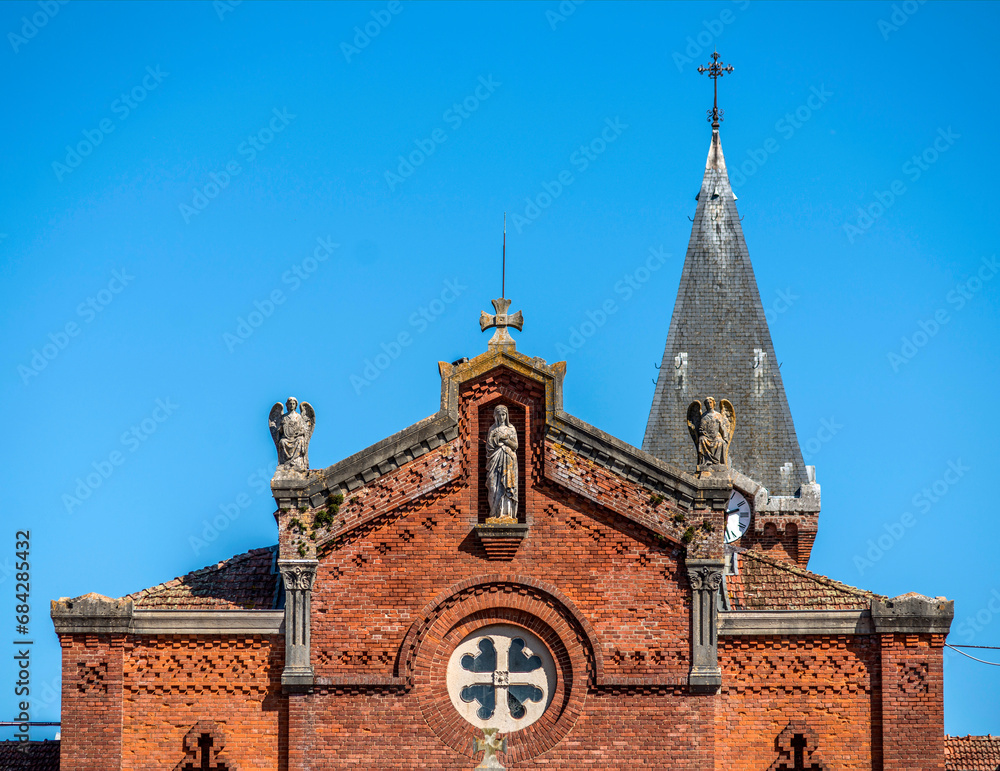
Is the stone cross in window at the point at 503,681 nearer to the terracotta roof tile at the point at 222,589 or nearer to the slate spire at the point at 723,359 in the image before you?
the terracotta roof tile at the point at 222,589

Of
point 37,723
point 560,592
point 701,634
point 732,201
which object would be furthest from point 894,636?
point 732,201

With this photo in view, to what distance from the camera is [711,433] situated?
3759 cm

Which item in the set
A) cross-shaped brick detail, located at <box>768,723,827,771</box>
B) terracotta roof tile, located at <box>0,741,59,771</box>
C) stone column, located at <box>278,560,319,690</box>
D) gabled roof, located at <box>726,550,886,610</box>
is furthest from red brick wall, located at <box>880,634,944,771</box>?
terracotta roof tile, located at <box>0,741,59,771</box>

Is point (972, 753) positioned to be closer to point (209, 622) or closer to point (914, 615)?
point (914, 615)

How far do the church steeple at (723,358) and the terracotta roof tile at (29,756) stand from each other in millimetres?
22842

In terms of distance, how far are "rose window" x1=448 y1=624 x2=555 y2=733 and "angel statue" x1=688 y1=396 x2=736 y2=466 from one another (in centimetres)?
474

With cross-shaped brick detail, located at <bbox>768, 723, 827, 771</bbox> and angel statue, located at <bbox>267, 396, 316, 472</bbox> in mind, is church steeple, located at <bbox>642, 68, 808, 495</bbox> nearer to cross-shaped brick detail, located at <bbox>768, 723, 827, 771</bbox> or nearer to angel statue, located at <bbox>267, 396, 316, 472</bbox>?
cross-shaped brick detail, located at <bbox>768, 723, 827, 771</bbox>

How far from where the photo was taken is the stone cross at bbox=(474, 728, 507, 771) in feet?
118

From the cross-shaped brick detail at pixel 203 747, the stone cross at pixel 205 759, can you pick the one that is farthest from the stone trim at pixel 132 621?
the stone cross at pixel 205 759

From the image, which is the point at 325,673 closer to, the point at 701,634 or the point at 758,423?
the point at 701,634

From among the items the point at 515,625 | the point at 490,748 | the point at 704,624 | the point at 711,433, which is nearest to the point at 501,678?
the point at 515,625

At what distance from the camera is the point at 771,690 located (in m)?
37.5

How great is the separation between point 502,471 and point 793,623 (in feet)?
20.3

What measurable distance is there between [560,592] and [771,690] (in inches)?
173
